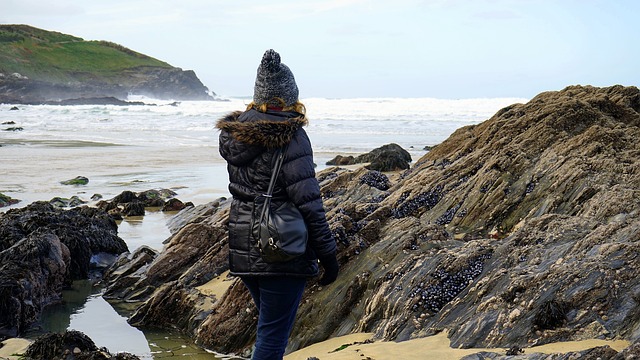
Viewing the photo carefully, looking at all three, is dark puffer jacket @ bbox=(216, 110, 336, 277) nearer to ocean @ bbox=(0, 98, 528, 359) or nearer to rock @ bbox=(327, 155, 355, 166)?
ocean @ bbox=(0, 98, 528, 359)

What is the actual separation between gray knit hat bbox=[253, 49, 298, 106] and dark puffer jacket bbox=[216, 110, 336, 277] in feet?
0.60

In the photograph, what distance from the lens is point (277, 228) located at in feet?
15.4

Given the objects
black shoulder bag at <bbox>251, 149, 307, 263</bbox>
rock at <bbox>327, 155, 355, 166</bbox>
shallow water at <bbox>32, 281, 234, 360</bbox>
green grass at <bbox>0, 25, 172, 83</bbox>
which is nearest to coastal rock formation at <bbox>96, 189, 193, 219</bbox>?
shallow water at <bbox>32, 281, 234, 360</bbox>

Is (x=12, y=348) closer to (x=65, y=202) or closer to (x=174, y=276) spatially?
(x=174, y=276)

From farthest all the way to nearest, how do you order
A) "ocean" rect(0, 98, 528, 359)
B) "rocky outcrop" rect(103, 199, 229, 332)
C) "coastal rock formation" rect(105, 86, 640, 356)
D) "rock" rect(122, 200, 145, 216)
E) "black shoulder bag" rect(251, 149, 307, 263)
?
"rock" rect(122, 200, 145, 216), "ocean" rect(0, 98, 528, 359), "rocky outcrop" rect(103, 199, 229, 332), "coastal rock formation" rect(105, 86, 640, 356), "black shoulder bag" rect(251, 149, 307, 263)

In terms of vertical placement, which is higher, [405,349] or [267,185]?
[267,185]

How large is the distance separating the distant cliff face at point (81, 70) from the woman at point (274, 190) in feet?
392

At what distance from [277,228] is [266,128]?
2.14 feet

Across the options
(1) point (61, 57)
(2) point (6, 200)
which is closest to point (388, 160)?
(2) point (6, 200)

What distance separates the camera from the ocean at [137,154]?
9547 mm

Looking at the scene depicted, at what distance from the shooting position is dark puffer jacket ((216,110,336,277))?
477 cm

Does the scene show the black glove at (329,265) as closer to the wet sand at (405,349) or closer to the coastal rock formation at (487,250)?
the wet sand at (405,349)

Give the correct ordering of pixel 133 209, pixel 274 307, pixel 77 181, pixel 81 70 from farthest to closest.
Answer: pixel 81 70
pixel 77 181
pixel 133 209
pixel 274 307

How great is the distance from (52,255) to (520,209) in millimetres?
6373
